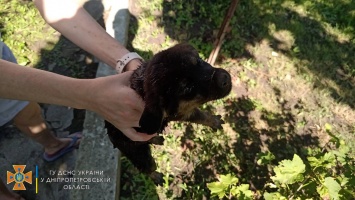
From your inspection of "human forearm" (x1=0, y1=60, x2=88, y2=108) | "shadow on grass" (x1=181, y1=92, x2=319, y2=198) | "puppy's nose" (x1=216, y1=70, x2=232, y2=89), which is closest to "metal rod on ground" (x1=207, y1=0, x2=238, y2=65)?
"shadow on grass" (x1=181, y1=92, x2=319, y2=198)

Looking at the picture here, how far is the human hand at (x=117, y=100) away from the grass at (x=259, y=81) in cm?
148

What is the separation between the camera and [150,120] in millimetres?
1973

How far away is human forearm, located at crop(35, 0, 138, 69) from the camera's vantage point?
A: 260cm

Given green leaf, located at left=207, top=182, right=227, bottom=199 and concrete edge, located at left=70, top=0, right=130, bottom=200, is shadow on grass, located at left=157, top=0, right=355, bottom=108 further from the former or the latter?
green leaf, located at left=207, top=182, right=227, bottom=199

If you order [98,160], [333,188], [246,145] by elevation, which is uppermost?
[333,188]

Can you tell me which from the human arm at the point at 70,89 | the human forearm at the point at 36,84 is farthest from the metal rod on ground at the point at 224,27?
the human forearm at the point at 36,84

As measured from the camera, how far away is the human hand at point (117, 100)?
196 centimetres

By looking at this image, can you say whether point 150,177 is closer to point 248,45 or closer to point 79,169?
point 79,169

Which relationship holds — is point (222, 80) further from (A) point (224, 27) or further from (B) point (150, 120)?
(A) point (224, 27)

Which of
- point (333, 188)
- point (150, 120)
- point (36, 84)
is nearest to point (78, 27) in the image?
point (36, 84)

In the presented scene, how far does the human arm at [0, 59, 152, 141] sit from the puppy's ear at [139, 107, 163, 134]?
4.1 inches

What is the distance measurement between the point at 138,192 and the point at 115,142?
33.2 inches

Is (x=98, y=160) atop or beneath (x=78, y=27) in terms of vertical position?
beneath

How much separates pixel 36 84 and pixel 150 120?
775mm
